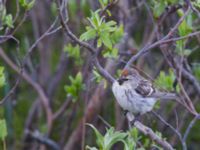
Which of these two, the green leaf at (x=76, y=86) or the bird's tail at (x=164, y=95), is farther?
the green leaf at (x=76, y=86)

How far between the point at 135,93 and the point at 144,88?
3.3 inches

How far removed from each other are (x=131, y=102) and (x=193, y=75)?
30.4 inches

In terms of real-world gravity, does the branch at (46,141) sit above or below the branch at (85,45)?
below

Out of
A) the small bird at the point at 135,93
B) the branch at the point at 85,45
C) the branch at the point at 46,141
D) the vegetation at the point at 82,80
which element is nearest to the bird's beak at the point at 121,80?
the small bird at the point at 135,93

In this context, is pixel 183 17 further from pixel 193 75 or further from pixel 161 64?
pixel 161 64

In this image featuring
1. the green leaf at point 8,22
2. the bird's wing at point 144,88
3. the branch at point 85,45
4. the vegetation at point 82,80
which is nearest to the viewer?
the branch at point 85,45

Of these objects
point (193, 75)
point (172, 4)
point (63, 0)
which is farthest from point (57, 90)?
point (63, 0)

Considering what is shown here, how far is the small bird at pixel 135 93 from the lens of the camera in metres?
5.29

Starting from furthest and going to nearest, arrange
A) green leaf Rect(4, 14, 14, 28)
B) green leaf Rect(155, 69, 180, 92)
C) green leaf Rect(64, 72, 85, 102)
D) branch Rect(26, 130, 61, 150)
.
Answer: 1. branch Rect(26, 130, 61, 150)
2. green leaf Rect(64, 72, 85, 102)
3. green leaf Rect(155, 69, 180, 92)
4. green leaf Rect(4, 14, 14, 28)

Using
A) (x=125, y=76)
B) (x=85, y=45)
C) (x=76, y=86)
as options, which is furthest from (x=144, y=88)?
(x=85, y=45)

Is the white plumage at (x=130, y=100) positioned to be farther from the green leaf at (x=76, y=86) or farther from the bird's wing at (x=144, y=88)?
the green leaf at (x=76, y=86)

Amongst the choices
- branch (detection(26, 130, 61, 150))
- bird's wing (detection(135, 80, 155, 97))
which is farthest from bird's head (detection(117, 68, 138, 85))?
branch (detection(26, 130, 61, 150))

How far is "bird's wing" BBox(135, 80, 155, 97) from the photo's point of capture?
5570 mm

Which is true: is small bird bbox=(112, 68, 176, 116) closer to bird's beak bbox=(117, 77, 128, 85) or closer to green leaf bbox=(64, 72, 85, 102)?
bird's beak bbox=(117, 77, 128, 85)
